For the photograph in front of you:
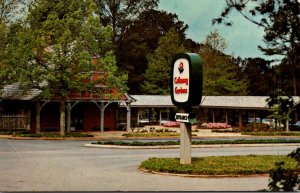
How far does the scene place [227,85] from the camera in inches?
2089

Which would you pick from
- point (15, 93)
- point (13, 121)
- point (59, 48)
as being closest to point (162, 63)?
point (59, 48)

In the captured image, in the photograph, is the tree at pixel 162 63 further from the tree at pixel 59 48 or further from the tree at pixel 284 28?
the tree at pixel 284 28

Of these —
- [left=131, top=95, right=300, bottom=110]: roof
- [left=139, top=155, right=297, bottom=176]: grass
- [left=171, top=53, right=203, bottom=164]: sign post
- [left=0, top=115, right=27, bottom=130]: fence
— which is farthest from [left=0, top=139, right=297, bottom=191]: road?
[left=131, top=95, right=300, bottom=110]: roof

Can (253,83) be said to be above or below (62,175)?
above

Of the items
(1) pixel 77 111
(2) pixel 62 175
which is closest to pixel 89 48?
(1) pixel 77 111

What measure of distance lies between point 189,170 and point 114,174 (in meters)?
2.37

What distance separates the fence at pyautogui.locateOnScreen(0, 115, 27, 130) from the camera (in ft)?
135

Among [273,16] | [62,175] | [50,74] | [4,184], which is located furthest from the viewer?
[50,74]

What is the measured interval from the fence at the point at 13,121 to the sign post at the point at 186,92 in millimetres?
26165

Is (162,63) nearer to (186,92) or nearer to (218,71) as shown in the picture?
(218,71)

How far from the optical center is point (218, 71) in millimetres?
45406

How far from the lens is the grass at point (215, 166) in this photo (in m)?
15.6

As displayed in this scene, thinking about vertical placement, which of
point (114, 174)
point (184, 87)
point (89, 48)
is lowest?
point (114, 174)

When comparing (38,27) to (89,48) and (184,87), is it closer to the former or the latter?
(89,48)
